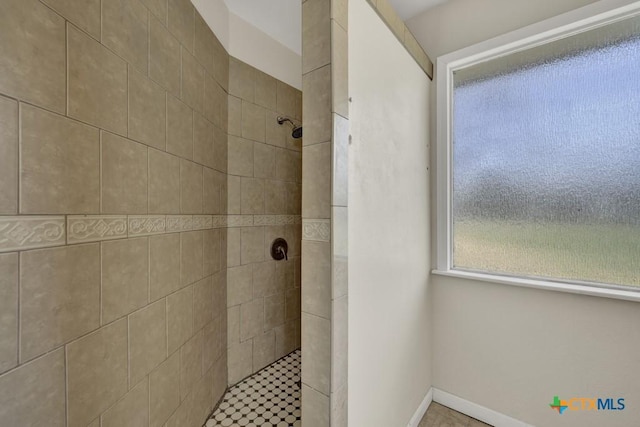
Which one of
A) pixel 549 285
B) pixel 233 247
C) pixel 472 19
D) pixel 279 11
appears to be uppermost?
pixel 279 11

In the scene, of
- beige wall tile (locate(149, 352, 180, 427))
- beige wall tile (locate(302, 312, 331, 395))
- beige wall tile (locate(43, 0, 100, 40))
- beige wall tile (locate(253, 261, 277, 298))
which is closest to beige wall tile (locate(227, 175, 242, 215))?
beige wall tile (locate(253, 261, 277, 298))

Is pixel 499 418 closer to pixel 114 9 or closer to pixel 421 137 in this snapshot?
pixel 421 137

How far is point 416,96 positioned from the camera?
5.05 ft

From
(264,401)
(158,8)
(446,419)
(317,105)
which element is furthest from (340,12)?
(446,419)

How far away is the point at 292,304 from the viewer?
218 cm

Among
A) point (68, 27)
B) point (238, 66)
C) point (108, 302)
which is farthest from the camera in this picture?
point (238, 66)

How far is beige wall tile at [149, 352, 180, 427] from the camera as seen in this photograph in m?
1.09

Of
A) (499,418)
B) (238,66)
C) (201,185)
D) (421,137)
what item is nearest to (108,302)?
(201,185)

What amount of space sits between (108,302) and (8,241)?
1.20ft

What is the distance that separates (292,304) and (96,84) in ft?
6.13

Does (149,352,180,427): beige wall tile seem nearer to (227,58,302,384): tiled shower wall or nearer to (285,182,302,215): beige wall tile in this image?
(227,58,302,384): tiled shower wall

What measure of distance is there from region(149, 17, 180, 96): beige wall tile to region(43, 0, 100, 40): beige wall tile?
0.77 ft

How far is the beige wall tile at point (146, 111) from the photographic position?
3.24 feet

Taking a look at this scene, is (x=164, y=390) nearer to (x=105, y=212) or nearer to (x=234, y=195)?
(x=105, y=212)
